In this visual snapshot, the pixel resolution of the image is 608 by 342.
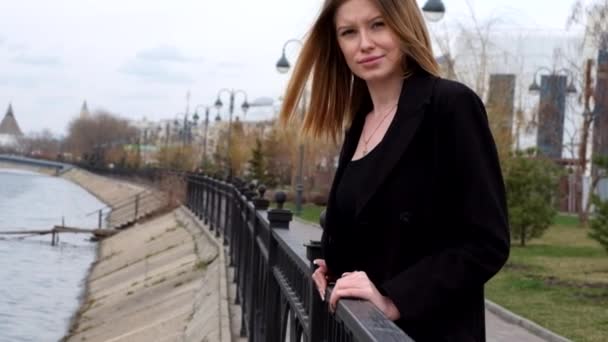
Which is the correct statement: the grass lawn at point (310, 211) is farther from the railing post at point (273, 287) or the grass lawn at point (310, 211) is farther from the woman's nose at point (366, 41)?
the woman's nose at point (366, 41)

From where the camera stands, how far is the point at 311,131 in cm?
339

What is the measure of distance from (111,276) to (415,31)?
22589 millimetres

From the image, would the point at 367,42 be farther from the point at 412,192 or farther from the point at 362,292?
the point at 362,292

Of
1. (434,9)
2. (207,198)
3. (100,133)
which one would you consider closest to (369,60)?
(434,9)

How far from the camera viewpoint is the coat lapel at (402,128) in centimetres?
278

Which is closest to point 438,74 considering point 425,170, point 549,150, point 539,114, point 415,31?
point 415,31

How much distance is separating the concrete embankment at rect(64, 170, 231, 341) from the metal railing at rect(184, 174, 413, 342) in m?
0.57

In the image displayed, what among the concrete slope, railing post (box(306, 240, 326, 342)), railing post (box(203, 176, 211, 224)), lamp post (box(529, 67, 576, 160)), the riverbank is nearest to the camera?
railing post (box(306, 240, 326, 342))

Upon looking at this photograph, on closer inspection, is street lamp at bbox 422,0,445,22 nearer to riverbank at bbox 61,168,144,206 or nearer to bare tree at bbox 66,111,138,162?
riverbank at bbox 61,168,144,206

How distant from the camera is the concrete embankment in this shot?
12023mm

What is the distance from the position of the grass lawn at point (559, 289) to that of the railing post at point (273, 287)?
4.46 meters

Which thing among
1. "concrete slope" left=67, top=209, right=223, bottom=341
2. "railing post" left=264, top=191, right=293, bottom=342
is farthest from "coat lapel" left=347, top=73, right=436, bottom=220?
"concrete slope" left=67, top=209, right=223, bottom=341

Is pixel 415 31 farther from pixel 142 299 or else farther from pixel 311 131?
pixel 142 299

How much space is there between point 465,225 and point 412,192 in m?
0.18
